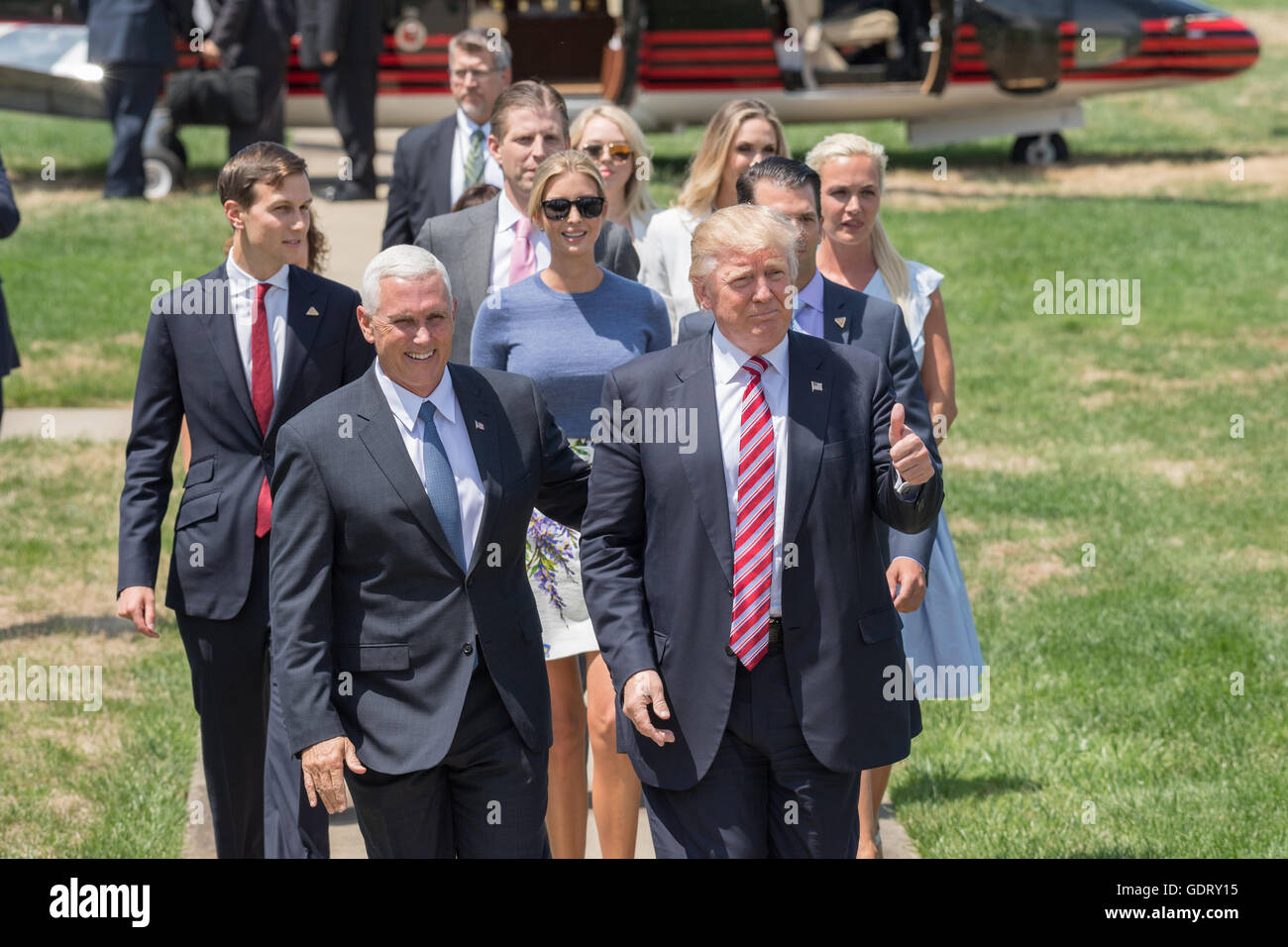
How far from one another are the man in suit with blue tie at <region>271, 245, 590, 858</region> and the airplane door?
16004 millimetres

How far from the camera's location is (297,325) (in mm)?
4926

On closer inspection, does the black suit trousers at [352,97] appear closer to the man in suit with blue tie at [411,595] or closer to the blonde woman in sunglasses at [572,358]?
the blonde woman in sunglasses at [572,358]

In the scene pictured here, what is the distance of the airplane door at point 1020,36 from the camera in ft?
62.3

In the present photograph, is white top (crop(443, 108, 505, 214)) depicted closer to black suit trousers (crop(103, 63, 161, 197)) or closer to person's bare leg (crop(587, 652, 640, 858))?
person's bare leg (crop(587, 652, 640, 858))

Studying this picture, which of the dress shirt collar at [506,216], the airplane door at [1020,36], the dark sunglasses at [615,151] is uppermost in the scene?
the airplane door at [1020,36]

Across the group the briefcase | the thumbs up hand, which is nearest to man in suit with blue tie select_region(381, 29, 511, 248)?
the thumbs up hand

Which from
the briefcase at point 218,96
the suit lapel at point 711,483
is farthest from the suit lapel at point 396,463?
the briefcase at point 218,96

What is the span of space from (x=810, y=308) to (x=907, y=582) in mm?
870

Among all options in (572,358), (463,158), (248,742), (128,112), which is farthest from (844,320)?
(128,112)

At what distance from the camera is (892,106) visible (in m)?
19.5

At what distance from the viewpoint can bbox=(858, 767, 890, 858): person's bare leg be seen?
553 centimetres

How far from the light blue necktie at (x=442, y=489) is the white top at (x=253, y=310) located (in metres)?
0.94

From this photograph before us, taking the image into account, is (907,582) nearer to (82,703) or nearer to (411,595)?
(411,595)

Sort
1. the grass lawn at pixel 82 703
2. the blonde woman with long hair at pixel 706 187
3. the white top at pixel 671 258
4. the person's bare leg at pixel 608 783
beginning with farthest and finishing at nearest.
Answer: the grass lawn at pixel 82 703 → the white top at pixel 671 258 → the blonde woman with long hair at pixel 706 187 → the person's bare leg at pixel 608 783
